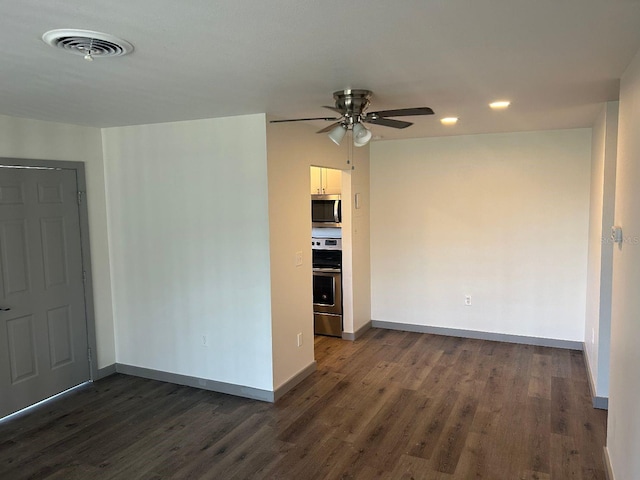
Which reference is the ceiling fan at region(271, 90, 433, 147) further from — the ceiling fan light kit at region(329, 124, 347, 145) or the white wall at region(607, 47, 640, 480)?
the white wall at region(607, 47, 640, 480)

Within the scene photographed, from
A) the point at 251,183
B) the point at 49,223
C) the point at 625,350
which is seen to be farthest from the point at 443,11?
the point at 49,223

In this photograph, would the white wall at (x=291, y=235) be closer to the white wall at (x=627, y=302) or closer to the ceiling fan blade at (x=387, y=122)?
the ceiling fan blade at (x=387, y=122)

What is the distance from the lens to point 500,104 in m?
3.62

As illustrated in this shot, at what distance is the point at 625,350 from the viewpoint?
247 cm

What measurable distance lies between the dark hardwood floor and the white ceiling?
2.42 m

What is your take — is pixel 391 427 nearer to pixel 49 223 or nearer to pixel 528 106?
pixel 528 106

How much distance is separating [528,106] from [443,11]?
7.49 ft

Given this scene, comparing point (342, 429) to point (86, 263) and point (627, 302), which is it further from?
point (86, 263)

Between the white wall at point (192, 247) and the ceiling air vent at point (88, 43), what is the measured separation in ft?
5.86

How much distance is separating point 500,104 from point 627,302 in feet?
5.90

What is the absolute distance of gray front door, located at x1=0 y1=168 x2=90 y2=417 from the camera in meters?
3.86

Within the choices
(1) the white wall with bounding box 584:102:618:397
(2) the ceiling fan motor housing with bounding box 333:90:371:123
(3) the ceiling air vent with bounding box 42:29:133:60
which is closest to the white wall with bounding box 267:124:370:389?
(2) the ceiling fan motor housing with bounding box 333:90:371:123

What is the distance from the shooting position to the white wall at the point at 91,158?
154 inches

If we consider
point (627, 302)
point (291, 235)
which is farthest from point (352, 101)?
point (627, 302)
